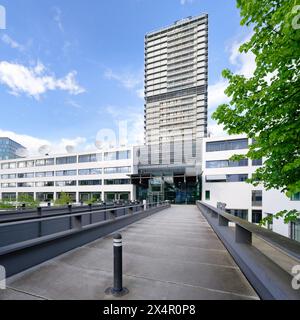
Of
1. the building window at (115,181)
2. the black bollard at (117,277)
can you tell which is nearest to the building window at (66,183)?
the building window at (115,181)

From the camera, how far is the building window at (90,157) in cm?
4788

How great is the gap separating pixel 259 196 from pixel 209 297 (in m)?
32.8

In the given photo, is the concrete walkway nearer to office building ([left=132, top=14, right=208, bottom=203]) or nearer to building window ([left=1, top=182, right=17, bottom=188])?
office building ([left=132, top=14, right=208, bottom=203])

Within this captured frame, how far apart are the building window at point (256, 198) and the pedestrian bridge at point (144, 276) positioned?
29443 millimetres

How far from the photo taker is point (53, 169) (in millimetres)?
53375

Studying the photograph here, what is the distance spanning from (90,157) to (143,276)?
157 feet

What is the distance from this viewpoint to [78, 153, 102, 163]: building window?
47875mm

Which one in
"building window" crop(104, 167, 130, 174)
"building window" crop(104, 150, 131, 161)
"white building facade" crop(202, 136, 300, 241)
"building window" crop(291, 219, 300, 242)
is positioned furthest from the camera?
"building window" crop(104, 150, 131, 161)

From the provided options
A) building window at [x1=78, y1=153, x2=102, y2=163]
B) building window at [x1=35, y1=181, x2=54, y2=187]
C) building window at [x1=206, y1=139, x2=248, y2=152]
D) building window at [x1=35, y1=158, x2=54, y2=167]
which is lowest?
building window at [x1=35, y1=181, x2=54, y2=187]

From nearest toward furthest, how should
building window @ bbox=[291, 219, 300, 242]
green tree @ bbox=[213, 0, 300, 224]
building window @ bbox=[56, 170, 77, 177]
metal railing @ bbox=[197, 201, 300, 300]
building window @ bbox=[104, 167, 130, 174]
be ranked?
1. metal railing @ bbox=[197, 201, 300, 300]
2. green tree @ bbox=[213, 0, 300, 224]
3. building window @ bbox=[291, 219, 300, 242]
4. building window @ bbox=[104, 167, 130, 174]
5. building window @ bbox=[56, 170, 77, 177]

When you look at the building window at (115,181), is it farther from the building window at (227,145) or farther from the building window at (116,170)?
the building window at (227,145)

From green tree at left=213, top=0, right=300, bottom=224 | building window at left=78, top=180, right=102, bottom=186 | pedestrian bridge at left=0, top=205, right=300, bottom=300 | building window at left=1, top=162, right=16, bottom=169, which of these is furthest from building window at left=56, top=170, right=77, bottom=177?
green tree at left=213, top=0, right=300, bottom=224
